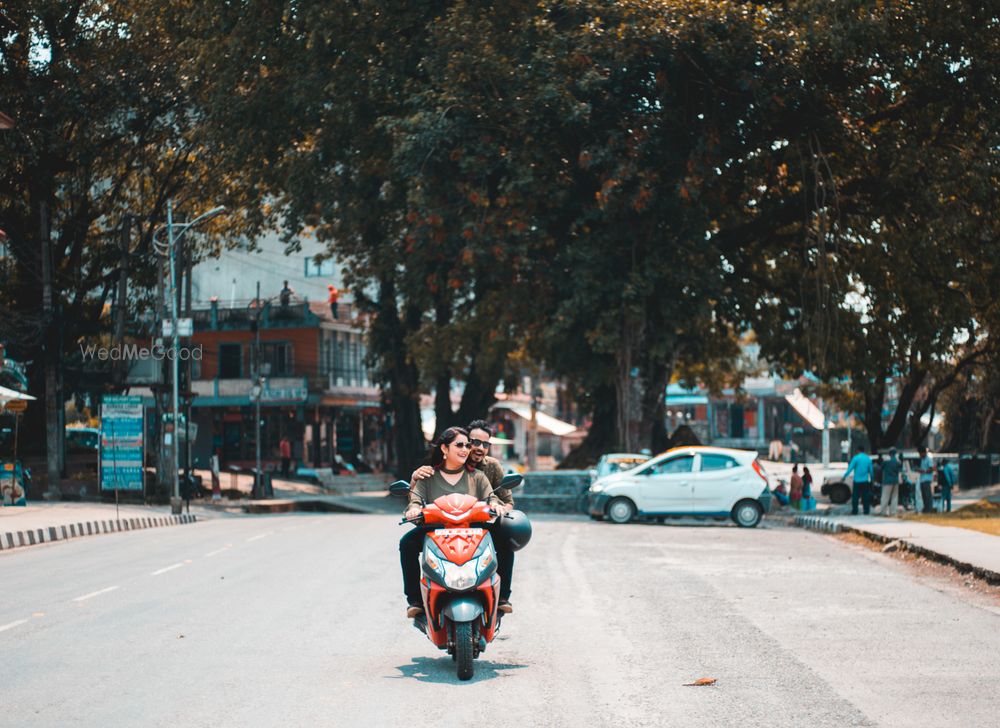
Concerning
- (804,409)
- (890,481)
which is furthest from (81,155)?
(804,409)

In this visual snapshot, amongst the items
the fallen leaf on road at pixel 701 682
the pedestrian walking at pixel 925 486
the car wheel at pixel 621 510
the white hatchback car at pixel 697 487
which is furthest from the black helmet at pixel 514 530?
the pedestrian walking at pixel 925 486

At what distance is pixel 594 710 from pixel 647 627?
3.87 meters

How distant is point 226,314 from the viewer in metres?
68.4

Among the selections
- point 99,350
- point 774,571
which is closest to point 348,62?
point 99,350

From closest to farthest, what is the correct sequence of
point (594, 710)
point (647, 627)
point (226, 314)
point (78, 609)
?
point (594, 710) → point (647, 627) → point (78, 609) → point (226, 314)

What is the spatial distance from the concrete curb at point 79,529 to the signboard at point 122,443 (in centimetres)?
189

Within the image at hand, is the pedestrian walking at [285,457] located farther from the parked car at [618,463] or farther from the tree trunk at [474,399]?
the parked car at [618,463]

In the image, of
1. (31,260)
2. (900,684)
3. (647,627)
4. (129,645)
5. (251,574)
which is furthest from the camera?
(31,260)

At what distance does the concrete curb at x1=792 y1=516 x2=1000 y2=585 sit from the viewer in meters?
16.3

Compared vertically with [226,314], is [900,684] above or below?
below

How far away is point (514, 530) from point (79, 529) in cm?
2085

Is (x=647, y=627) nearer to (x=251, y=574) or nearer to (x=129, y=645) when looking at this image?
(x=129, y=645)

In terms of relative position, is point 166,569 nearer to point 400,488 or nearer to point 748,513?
point 400,488

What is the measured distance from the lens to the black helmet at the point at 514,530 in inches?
377
